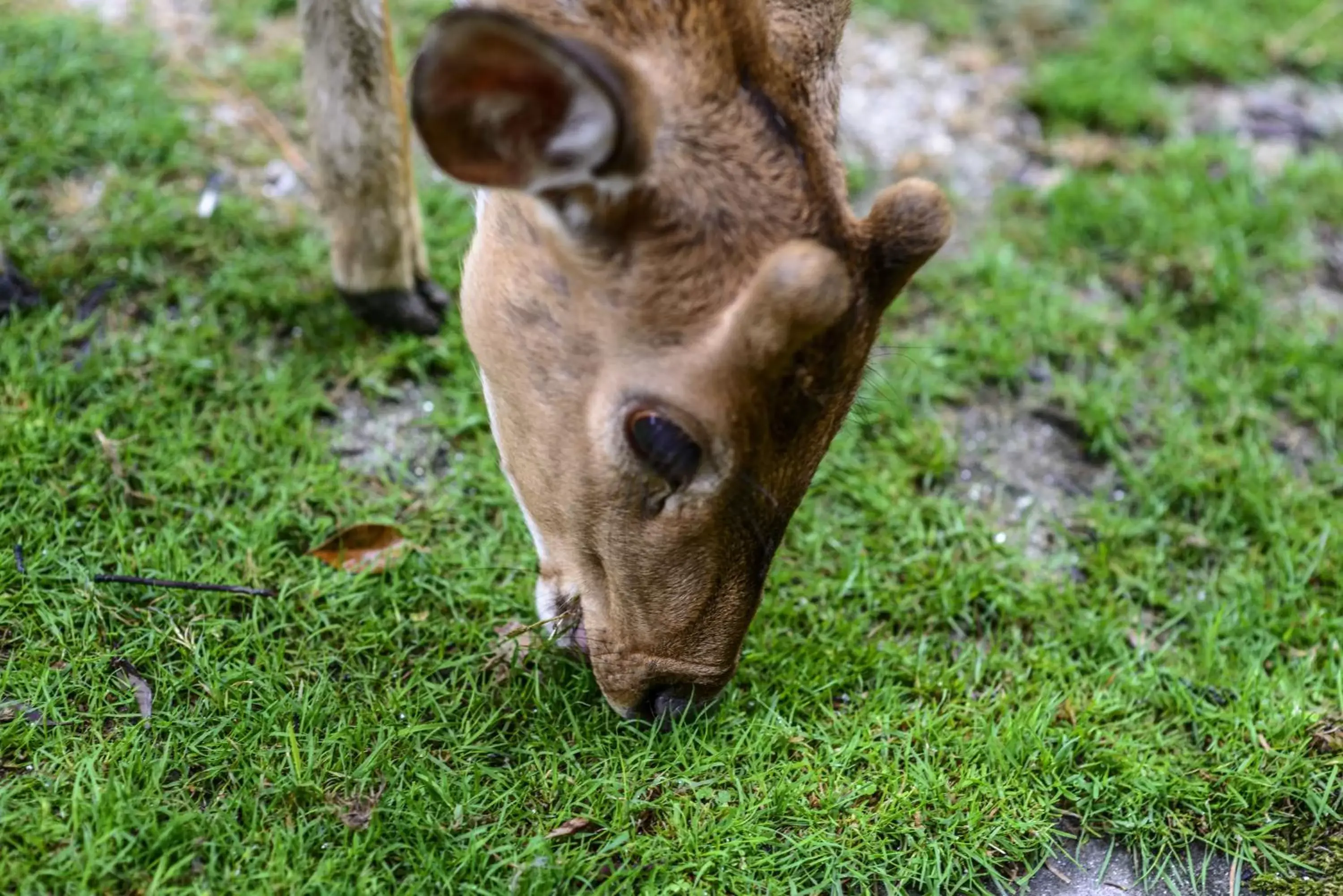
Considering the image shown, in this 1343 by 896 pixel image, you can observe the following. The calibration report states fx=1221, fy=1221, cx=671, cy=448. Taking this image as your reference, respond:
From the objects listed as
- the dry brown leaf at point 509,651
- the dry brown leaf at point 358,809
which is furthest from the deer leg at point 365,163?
the dry brown leaf at point 358,809

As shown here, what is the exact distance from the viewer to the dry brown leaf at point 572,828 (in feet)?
10.1

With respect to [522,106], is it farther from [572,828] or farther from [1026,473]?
[1026,473]

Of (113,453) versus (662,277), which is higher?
(662,277)

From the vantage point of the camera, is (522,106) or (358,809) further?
(358,809)

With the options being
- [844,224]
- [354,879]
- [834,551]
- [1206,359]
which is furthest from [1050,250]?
[354,879]

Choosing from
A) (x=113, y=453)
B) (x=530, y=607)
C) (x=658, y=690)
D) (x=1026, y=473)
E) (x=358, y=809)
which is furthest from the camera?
(x=1026, y=473)

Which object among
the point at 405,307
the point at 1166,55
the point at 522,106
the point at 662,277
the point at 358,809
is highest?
the point at 522,106

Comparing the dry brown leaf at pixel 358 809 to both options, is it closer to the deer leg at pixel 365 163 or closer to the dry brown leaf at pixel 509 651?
the dry brown leaf at pixel 509 651

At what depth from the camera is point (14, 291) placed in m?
4.28

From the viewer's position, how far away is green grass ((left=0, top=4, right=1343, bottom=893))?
3064 mm

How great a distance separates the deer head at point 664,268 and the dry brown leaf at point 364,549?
0.98 metres

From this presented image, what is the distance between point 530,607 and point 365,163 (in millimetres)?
1707

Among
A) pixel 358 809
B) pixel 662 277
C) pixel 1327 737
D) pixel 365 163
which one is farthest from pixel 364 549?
pixel 1327 737

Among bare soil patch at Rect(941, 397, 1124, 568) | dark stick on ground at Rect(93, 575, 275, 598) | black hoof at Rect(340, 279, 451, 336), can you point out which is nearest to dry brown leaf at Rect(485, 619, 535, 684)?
dark stick on ground at Rect(93, 575, 275, 598)
